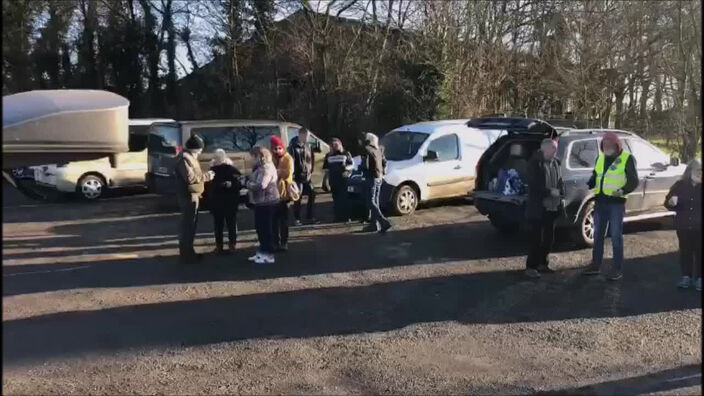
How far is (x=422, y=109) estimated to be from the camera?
2075 centimetres

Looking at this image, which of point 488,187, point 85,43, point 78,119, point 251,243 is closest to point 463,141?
point 488,187

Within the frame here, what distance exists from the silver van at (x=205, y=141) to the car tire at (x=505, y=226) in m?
4.74

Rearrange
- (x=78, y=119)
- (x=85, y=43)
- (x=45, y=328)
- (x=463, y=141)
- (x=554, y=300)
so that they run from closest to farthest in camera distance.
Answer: (x=78, y=119), (x=45, y=328), (x=554, y=300), (x=463, y=141), (x=85, y=43)

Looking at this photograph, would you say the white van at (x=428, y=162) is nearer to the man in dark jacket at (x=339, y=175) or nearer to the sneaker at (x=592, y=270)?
the man in dark jacket at (x=339, y=175)

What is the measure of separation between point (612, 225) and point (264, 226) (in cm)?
436

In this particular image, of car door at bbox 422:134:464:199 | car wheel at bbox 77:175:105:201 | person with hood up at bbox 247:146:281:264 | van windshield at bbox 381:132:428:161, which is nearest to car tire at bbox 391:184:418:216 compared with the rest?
car door at bbox 422:134:464:199

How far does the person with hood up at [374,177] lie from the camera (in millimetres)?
10273

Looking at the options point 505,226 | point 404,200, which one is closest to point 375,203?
point 404,200

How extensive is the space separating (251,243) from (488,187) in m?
3.78

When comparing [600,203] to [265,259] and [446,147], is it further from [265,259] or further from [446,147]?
[446,147]

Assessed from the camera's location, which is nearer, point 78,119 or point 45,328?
point 78,119

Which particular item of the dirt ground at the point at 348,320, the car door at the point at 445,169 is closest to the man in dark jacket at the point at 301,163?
the dirt ground at the point at 348,320

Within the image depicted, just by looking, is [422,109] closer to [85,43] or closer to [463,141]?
[463,141]

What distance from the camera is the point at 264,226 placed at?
8.61 m
